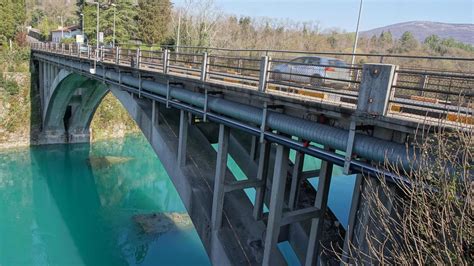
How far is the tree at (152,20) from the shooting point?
4762 cm

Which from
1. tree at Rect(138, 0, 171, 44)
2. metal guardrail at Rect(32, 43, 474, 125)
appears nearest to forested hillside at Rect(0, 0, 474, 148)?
tree at Rect(138, 0, 171, 44)

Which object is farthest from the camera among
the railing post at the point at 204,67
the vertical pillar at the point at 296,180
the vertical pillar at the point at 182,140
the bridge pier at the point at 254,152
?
the vertical pillar at the point at 182,140

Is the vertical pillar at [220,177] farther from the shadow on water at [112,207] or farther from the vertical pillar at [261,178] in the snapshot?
the shadow on water at [112,207]

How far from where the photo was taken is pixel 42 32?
2457 inches

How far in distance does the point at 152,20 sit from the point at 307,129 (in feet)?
153

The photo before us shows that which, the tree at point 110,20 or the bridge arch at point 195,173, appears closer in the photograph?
the bridge arch at point 195,173

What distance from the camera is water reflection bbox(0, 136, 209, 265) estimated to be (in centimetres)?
1573

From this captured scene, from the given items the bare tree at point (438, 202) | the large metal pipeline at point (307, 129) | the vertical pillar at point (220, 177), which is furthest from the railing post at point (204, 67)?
the bare tree at point (438, 202)

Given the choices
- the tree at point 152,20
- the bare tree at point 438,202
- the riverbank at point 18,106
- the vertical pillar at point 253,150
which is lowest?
the riverbank at point 18,106

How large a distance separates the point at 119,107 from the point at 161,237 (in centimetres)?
2074

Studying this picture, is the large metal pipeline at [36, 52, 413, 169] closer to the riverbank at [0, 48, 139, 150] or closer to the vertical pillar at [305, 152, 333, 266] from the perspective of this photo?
the vertical pillar at [305, 152, 333, 266]

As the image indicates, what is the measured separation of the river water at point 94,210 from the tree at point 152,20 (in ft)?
74.3

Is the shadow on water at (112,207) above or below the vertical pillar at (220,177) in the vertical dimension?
below

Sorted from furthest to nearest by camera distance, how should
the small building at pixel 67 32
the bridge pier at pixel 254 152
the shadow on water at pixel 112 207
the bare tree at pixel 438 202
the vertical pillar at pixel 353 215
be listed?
1. the small building at pixel 67 32
2. the shadow on water at pixel 112 207
3. the vertical pillar at pixel 353 215
4. the bridge pier at pixel 254 152
5. the bare tree at pixel 438 202
